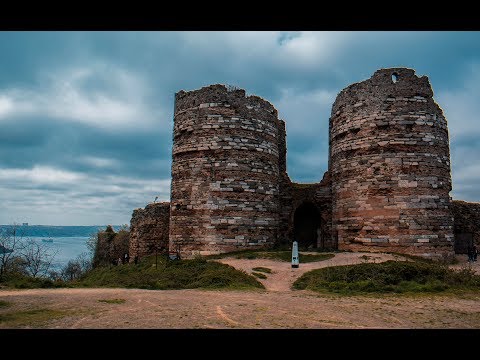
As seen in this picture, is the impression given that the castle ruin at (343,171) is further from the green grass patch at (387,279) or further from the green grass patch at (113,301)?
the green grass patch at (113,301)

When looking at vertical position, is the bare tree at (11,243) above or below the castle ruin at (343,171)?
below

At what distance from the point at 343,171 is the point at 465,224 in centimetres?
971

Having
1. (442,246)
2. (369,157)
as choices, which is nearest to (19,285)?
(369,157)

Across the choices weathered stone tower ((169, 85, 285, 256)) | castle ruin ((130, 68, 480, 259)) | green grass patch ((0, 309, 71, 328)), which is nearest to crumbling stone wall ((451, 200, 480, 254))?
castle ruin ((130, 68, 480, 259))

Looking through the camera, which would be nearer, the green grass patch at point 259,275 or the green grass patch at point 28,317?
the green grass patch at point 28,317

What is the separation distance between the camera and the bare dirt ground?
6.97 m

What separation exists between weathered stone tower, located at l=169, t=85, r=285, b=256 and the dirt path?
2266mm

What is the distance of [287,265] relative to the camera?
52.1 feet

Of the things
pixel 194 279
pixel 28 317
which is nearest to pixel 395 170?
pixel 194 279

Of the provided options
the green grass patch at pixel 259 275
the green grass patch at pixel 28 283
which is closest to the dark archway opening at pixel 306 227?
the green grass patch at pixel 259 275

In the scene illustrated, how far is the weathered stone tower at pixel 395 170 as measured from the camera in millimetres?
17516

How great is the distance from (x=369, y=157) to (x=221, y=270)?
30.8 feet

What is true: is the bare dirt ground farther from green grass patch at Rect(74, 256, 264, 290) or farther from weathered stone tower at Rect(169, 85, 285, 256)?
weathered stone tower at Rect(169, 85, 285, 256)

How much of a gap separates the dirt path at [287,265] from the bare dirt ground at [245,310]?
1.85 metres
